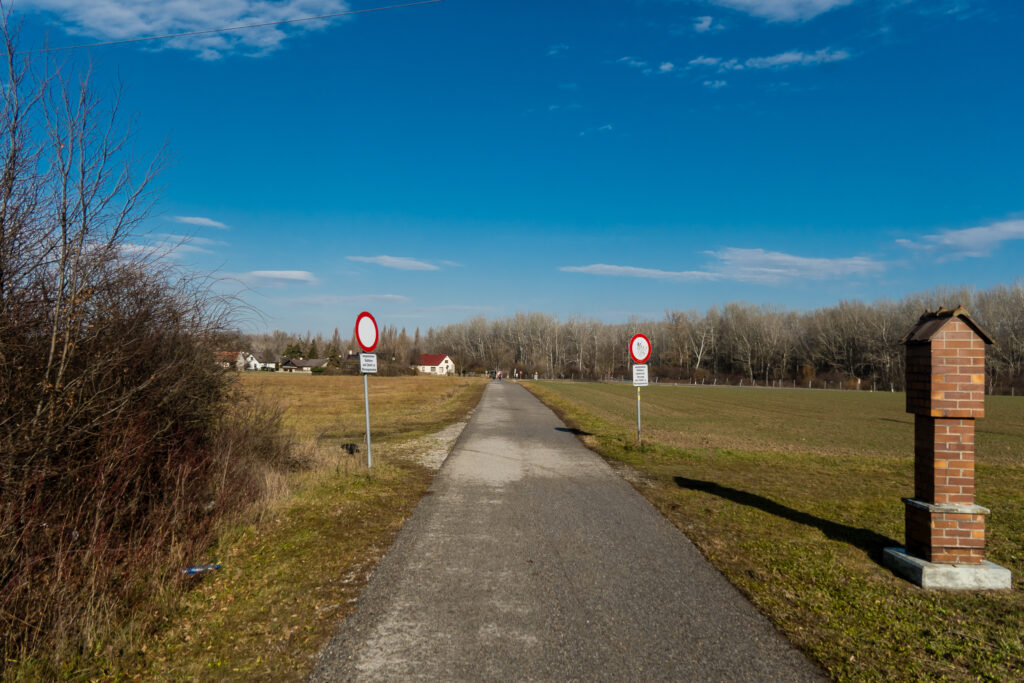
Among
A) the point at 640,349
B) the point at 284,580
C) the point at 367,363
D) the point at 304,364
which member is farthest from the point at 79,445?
the point at 304,364

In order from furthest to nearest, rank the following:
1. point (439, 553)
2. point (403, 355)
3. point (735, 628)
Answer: point (403, 355) → point (439, 553) → point (735, 628)

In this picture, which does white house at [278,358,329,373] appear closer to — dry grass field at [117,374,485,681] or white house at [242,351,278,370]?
white house at [242,351,278,370]

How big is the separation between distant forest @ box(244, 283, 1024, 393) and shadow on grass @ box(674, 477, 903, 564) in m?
58.2

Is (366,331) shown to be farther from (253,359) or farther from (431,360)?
(431,360)

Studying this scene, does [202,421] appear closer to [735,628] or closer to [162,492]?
[162,492]

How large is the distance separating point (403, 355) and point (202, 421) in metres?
124

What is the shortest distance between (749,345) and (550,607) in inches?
4031

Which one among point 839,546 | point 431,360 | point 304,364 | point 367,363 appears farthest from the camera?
point 431,360

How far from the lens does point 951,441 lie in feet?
16.3

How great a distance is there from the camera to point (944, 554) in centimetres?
491

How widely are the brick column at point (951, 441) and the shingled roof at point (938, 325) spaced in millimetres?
11

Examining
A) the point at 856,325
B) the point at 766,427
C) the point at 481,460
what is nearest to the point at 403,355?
the point at 856,325

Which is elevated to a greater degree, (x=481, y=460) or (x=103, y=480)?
(x=103, y=480)

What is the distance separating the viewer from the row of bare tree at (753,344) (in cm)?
7550
